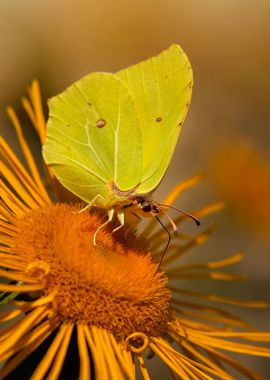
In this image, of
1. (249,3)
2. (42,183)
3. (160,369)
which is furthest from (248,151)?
(249,3)

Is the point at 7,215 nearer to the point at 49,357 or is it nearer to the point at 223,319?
the point at 49,357

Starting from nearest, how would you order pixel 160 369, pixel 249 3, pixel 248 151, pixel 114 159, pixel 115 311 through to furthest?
pixel 115 311
pixel 114 159
pixel 160 369
pixel 248 151
pixel 249 3

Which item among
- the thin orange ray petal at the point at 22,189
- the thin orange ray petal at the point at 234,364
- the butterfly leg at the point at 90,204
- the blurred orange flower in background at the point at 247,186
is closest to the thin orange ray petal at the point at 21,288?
the butterfly leg at the point at 90,204

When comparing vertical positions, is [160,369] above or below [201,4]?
below

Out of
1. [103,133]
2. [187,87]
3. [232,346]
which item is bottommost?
[232,346]

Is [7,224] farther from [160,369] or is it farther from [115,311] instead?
[160,369]

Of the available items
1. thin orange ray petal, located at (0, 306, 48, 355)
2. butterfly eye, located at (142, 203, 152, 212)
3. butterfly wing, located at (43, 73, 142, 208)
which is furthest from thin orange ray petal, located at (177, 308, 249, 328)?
thin orange ray petal, located at (0, 306, 48, 355)

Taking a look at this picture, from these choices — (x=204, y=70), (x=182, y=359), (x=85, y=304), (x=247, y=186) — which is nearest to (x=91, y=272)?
(x=85, y=304)
